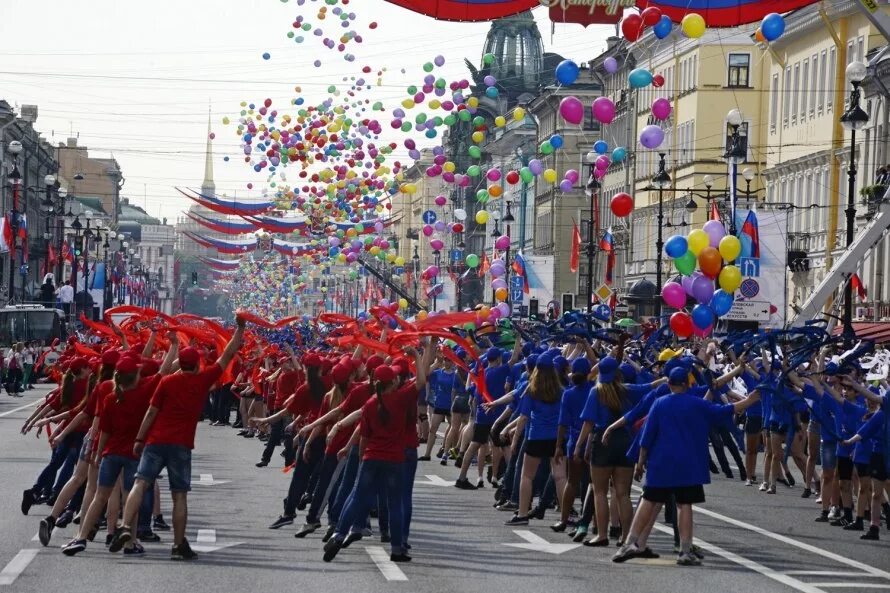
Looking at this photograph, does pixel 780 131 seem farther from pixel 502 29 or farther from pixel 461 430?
pixel 502 29

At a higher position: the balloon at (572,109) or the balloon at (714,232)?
the balloon at (572,109)

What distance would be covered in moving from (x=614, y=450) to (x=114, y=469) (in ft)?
14.4

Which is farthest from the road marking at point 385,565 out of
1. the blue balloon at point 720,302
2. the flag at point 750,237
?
the flag at point 750,237

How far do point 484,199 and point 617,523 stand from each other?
73.3ft

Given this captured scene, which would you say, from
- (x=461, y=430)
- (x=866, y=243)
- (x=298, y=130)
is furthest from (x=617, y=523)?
(x=298, y=130)

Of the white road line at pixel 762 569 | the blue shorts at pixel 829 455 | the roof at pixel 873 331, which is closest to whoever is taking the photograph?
the white road line at pixel 762 569

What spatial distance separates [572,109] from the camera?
2373 centimetres

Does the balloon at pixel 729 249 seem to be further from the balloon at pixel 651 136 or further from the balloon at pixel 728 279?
the balloon at pixel 651 136

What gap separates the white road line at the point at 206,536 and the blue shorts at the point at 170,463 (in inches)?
67.2

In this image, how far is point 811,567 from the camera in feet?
52.5

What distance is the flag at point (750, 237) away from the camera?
41438 millimetres

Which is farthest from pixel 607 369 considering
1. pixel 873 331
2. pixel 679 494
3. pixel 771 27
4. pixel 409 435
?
pixel 873 331

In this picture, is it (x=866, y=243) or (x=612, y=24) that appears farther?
(x=866, y=243)

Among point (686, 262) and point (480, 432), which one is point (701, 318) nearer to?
point (686, 262)
